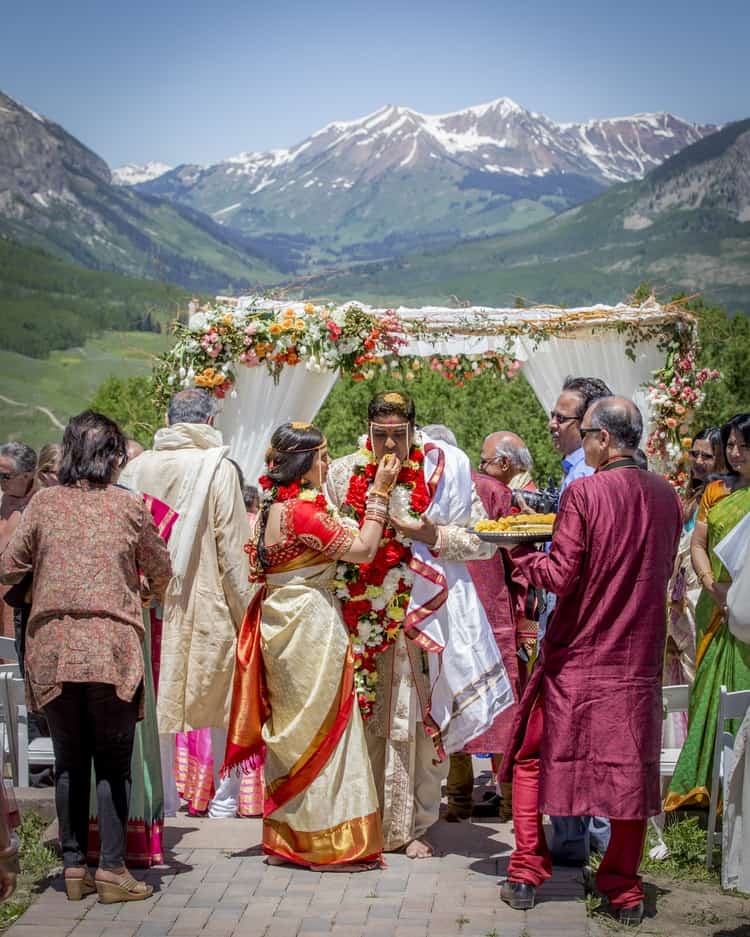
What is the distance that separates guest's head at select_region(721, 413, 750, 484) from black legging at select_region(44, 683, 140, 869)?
271 centimetres

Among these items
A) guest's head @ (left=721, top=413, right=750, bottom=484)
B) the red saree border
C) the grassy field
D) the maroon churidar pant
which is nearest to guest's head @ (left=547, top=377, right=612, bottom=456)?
guest's head @ (left=721, top=413, right=750, bottom=484)

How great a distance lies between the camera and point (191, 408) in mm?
6055

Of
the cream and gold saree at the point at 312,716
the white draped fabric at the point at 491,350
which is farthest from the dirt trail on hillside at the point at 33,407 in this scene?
the cream and gold saree at the point at 312,716

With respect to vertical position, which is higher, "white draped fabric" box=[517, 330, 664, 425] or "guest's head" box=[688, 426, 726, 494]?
"white draped fabric" box=[517, 330, 664, 425]

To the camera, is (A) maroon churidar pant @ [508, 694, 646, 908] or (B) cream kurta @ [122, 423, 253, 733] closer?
(A) maroon churidar pant @ [508, 694, 646, 908]

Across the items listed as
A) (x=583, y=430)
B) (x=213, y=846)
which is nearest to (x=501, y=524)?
(x=583, y=430)

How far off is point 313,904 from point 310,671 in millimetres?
876

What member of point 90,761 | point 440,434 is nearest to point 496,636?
point 440,434

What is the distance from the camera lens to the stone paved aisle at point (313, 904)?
14.4 feet

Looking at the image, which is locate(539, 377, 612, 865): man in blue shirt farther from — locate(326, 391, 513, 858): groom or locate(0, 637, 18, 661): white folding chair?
locate(0, 637, 18, 661): white folding chair

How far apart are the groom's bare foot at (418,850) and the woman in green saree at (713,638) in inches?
46.2

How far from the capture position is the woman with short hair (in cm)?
445

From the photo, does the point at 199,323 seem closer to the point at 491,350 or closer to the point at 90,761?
the point at 491,350

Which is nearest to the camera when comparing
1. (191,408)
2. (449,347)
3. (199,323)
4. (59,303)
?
(191,408)
